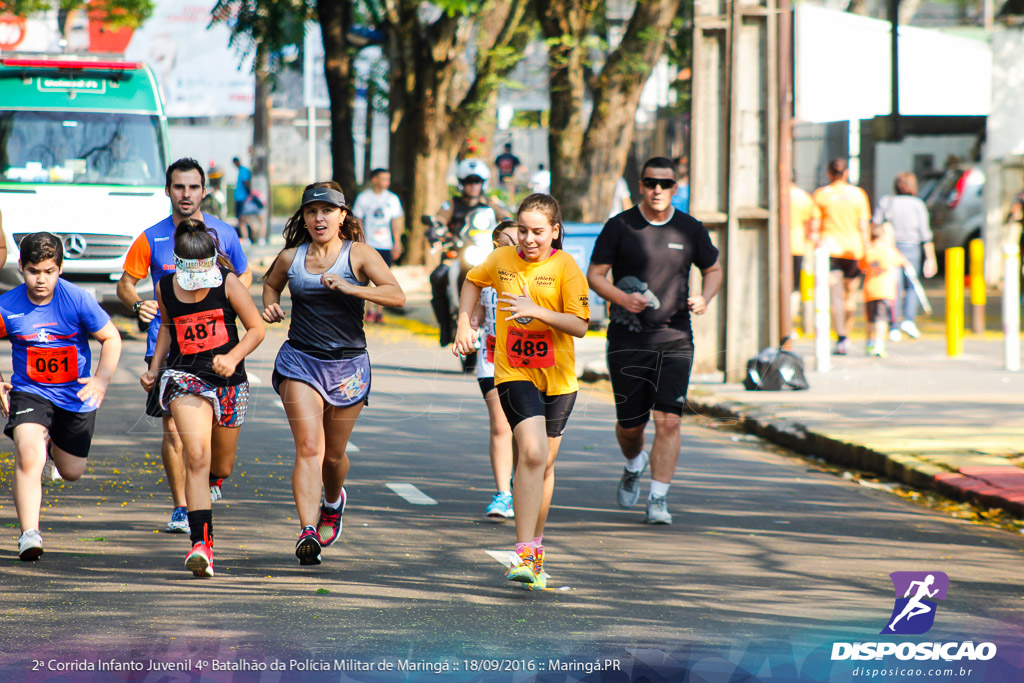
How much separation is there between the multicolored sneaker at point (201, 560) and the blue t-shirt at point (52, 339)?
954 millimetres

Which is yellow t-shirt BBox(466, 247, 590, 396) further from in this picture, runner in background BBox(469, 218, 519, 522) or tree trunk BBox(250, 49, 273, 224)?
tree trunk BBox(250, 49, 273, 224)

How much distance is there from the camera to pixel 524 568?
6.18 m

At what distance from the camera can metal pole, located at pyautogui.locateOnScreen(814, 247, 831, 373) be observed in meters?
14.0

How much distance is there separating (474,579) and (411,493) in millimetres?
2165

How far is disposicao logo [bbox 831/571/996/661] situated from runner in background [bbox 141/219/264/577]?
280 cm

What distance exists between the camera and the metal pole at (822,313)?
45.8 feet

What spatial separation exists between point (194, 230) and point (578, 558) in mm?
2347

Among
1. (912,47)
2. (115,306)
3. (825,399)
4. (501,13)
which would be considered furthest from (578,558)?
(912,47)

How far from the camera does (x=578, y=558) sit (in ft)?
22.7

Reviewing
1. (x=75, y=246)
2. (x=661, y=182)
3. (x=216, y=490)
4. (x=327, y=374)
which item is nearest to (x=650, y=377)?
(x=661, y=182)

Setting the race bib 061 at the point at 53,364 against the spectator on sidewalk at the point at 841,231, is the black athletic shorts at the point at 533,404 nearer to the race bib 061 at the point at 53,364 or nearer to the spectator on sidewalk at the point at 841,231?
the race bib 061 at the point at 53,364

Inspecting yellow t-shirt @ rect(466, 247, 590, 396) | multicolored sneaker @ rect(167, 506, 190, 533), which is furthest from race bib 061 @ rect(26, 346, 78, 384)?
yellow t-shirt @ rect(466, 247, 590, 396)

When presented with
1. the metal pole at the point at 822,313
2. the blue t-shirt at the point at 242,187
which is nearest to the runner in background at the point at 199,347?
the metal pole at the point at 822,313

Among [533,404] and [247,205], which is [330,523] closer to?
[533,404]
